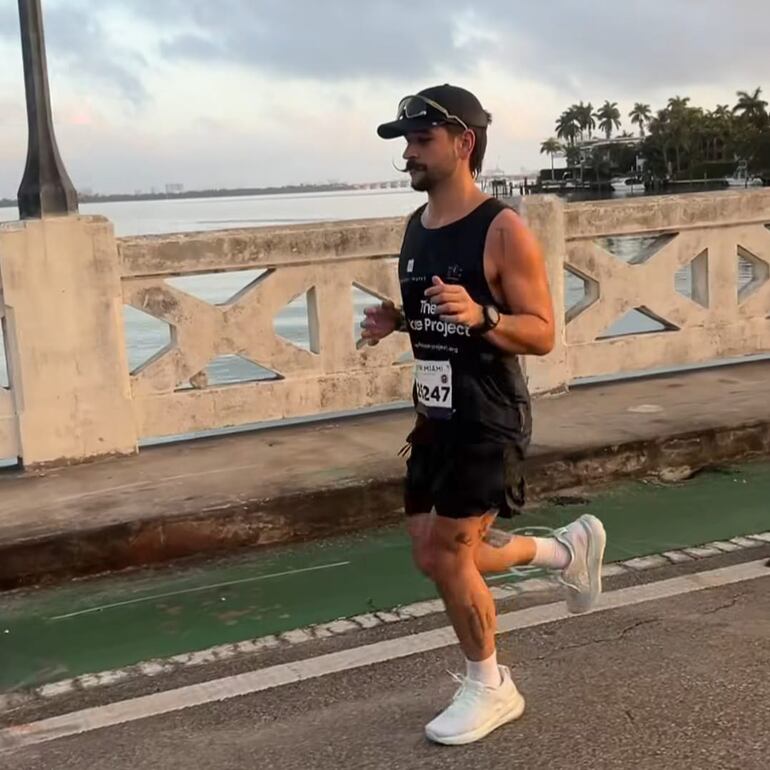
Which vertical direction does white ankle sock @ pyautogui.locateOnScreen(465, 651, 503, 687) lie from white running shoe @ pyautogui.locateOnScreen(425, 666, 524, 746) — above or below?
above

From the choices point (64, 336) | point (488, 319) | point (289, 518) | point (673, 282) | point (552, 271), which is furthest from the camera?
point (673, 282)

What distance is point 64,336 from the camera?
250 inches

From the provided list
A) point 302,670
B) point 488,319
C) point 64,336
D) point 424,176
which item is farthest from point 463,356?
point 64,336

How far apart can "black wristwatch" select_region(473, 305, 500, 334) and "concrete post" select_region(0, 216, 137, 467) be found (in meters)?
3.69

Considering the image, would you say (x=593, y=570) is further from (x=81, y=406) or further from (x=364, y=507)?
(x=81, y=406)

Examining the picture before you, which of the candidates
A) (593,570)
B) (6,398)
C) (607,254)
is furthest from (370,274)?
(593,570)

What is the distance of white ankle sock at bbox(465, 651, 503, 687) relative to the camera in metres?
3.51

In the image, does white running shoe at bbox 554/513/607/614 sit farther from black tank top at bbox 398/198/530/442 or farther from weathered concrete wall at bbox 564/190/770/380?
weathered concrete wall at bbox 564/190/770/380

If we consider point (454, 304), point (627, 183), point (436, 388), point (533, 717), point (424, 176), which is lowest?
point (533, 717)

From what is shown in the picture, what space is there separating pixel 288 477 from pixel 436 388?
2.76m

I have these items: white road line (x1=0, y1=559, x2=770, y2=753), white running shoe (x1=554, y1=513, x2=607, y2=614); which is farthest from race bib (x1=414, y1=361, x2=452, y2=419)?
white road line (x1=0, y1=559, x2=770, y2=753)

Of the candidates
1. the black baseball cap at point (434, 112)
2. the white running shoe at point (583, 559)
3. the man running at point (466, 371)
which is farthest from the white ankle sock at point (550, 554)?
the black baseball cap at point (434, 112)

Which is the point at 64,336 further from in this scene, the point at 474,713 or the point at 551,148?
the point at 551,148

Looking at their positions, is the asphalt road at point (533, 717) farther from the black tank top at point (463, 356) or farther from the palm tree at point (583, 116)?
the palm tree at point (583, 116)
